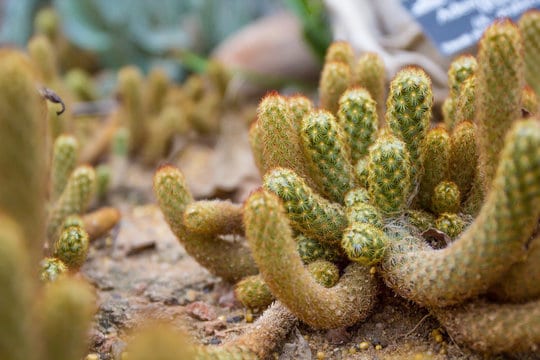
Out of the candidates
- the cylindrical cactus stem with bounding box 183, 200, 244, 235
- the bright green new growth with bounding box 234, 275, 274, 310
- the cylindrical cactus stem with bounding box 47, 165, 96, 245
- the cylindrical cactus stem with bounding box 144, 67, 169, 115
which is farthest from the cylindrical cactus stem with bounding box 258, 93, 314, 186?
the cylindrical cactus stem with bounding box 144, 67, 169, 115

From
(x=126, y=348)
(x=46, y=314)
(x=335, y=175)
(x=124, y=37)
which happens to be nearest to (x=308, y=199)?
(x=335, y=175)

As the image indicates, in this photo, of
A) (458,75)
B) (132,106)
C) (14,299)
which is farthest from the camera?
(132,106)

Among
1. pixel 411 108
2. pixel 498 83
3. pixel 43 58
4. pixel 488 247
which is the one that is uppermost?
pixel 43 58

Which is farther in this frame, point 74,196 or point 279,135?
point 74,196

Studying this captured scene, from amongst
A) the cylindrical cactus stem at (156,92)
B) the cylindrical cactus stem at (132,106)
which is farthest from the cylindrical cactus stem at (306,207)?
the cylindrical cactus stem at (156,92)

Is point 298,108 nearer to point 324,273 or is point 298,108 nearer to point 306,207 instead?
point 306,207

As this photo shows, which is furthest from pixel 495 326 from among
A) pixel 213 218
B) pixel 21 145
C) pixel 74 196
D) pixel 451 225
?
pixel 74 196

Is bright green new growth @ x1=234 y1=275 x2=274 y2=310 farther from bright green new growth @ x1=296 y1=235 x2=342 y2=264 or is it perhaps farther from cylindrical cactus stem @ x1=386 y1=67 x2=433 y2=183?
cylindrical cactus stem @ x1=386 y1=67 x2=433 y2=183
